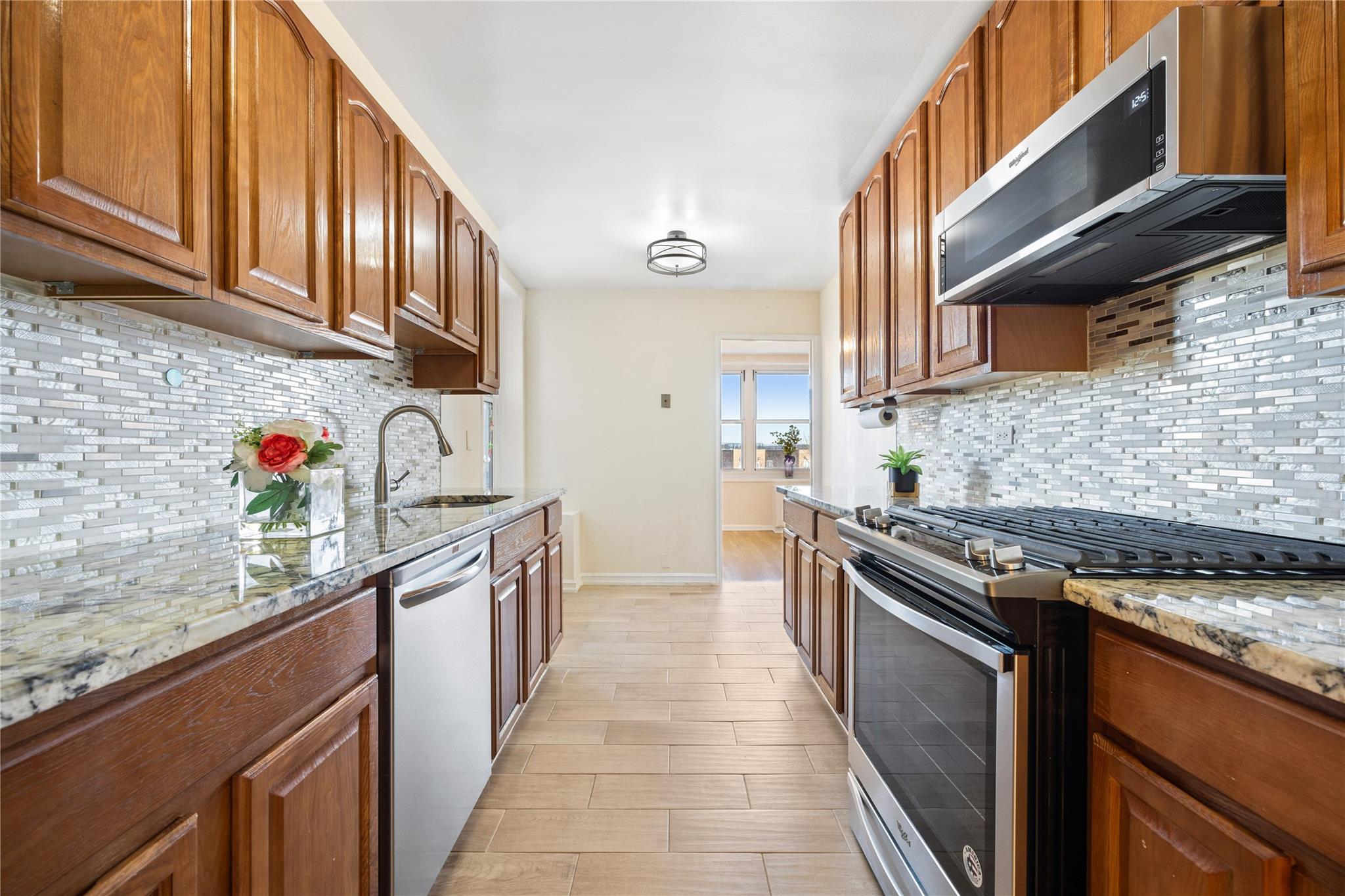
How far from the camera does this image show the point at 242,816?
0.78 meters

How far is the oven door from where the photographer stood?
3.16ft

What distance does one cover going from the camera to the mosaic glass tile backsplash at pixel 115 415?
3.51ft

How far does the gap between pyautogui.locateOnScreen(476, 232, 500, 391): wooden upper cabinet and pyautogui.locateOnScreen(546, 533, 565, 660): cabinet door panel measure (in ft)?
2.94

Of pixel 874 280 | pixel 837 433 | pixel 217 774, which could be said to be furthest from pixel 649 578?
pixel 217 774

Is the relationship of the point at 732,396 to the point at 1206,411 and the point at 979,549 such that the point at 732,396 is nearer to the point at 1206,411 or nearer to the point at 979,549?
the point at 1206,411

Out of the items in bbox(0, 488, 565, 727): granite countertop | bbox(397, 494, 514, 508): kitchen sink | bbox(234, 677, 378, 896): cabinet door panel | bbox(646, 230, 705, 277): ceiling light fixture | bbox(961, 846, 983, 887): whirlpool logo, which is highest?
bbox(646, 230, 705, 277): ceiling light fixture

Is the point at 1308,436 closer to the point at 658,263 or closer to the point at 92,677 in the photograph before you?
the point at 92,677

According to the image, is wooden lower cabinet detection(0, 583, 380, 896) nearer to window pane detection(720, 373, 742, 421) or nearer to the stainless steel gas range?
the stainless steel gas range

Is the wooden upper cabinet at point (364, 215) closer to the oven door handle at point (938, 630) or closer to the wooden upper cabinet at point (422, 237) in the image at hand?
the wooden upper cabinet at point (422, 237)

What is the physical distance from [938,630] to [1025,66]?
1.46 m

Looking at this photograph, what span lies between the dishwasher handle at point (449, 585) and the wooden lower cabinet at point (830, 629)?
4.05ft

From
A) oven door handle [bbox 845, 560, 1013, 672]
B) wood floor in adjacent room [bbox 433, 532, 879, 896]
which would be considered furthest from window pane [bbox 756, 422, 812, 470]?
oven door handle [bbox 845, 560, 1013, 672]

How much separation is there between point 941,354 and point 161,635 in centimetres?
204

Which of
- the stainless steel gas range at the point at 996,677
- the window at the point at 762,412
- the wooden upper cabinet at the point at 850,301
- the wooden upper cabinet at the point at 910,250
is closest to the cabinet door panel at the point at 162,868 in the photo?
the stainless steel gas range at the point at 996,677
